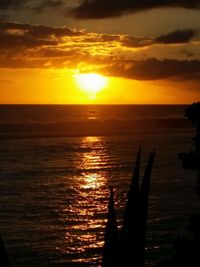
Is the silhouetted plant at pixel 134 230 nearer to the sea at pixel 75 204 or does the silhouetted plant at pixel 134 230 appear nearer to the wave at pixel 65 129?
the sea at pixel 75 204

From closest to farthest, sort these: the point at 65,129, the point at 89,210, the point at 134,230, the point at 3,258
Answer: the point at 3,258
the point at 134,230
the point at 89,210
the point at 65,129

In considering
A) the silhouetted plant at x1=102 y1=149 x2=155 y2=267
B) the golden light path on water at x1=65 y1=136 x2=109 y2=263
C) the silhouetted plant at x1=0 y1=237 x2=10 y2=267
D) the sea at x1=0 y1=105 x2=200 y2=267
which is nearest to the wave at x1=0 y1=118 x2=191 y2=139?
the sea at x1=0 y1=105 x2=200 y2=267

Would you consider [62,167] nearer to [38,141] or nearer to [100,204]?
[100,204]

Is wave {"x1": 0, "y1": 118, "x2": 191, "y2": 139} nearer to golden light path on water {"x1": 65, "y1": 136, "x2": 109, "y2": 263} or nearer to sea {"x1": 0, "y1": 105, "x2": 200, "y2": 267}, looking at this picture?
sea {"x1": 0, "y1": 105, "x2": 200, "y2": 267}

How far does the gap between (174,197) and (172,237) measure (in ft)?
30.8

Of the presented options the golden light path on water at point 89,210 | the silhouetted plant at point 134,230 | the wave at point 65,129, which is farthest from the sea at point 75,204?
the wave at point 65,129

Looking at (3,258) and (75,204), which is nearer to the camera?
(3,258)

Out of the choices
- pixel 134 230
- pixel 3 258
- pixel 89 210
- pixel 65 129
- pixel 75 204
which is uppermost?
pixel 65 129

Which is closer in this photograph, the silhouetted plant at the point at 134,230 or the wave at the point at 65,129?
the silhouetted plant at the point at 134,230

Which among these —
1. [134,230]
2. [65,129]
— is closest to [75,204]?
[134,230]

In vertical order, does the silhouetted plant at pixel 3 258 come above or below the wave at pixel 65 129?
below

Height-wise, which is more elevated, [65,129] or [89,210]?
[65,129]

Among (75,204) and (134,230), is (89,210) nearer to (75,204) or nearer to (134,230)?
(75,204)

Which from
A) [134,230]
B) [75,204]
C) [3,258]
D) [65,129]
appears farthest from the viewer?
[65,129]
